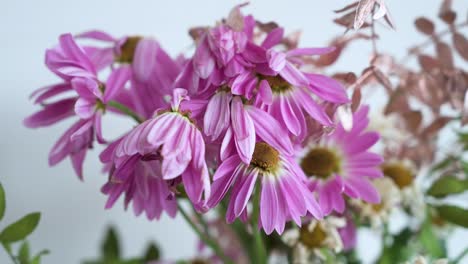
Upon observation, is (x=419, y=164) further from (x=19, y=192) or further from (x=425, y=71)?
(x=19, y=192)

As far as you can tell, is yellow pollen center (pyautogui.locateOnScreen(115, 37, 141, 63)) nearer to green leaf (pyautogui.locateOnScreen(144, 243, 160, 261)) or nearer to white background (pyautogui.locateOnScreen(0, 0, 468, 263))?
white background (pyautogui.locateOnScreen(0, 0, 468, 263))

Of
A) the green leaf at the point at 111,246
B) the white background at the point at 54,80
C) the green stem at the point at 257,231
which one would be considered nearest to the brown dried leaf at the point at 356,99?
the green stem at the point at 257,231

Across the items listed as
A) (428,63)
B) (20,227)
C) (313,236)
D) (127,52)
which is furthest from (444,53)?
(20,227)

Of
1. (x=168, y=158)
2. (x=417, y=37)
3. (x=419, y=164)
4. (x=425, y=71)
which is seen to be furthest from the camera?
(x=417, y=37)

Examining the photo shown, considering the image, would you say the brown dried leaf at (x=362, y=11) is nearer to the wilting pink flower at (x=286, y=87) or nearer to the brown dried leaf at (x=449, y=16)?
the wilting pink flower at (x=286, y=87)

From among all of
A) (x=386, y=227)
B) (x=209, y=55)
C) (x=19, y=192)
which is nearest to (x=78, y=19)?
(x=19, y=192)

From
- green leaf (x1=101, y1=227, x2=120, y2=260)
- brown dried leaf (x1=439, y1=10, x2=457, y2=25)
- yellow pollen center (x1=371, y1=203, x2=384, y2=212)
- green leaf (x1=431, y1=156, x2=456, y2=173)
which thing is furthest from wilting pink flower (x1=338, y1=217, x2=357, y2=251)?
green leaf (x1=101, y1=227, x2=120, y2=260)
